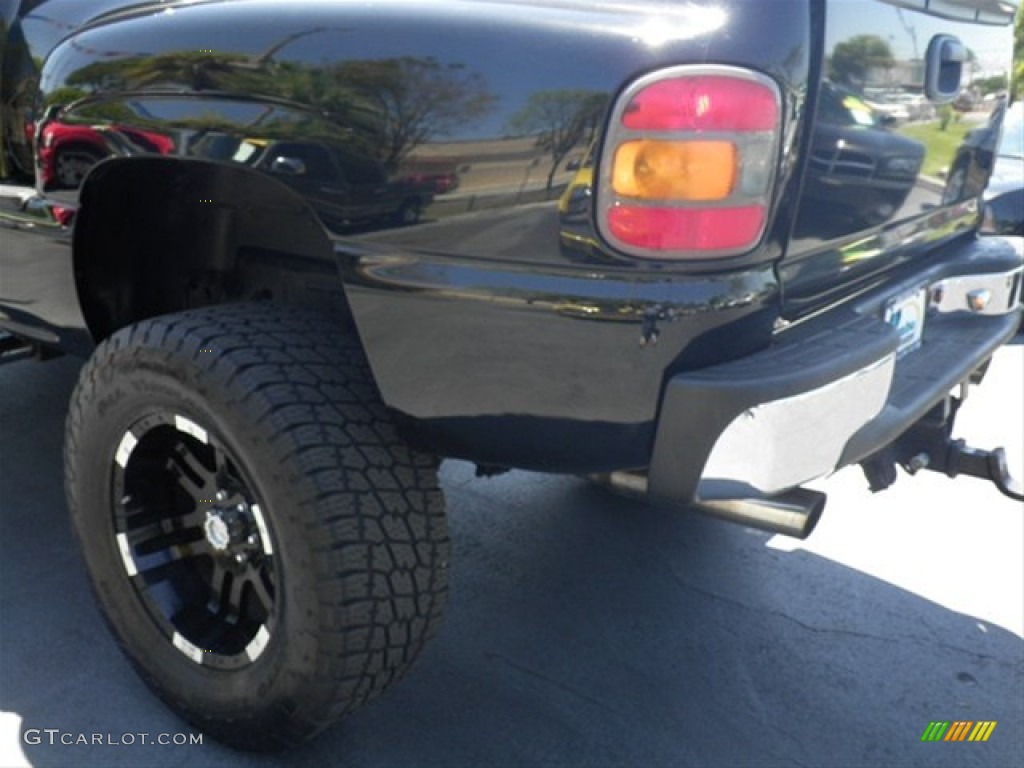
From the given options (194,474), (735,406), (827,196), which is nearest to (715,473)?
(735,406)

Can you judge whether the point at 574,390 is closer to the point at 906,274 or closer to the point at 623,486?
the point at 623,486

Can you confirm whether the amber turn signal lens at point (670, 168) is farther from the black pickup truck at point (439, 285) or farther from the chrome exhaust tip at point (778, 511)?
the chrome exhaust tip at point (778, 511)

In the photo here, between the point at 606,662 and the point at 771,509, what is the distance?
0.93 metres

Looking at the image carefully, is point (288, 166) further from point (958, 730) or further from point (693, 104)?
point (958, 730)

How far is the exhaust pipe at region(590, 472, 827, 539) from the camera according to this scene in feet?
6.15

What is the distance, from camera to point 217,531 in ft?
7.04

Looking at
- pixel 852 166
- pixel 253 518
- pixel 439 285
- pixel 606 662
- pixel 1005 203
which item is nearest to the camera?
pixel 439 285

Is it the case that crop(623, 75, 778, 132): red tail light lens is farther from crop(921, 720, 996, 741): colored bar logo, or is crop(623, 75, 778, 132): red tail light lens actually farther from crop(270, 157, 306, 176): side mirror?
crop(921, 720, 996, 741): colored bar logo

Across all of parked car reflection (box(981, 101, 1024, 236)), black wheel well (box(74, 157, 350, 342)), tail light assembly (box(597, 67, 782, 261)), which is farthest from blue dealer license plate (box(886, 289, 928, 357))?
parked car reflection (box(981, 101, 1024, 236))

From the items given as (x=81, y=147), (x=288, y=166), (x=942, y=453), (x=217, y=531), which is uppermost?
(x=288, y=166)

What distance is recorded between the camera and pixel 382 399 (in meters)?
1.94

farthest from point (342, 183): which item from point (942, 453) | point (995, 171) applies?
point (995, 171)

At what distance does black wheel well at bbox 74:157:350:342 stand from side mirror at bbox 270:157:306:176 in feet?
0.87

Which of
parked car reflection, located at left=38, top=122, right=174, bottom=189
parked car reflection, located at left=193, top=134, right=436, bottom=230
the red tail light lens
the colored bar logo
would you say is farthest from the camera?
the colored bar logo
